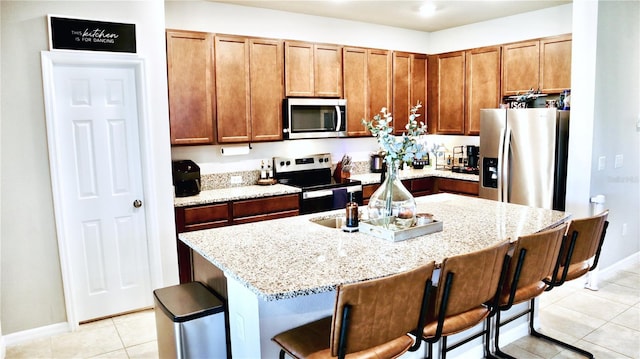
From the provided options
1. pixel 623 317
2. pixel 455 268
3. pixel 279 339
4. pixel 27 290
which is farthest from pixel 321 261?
pixel 623 317

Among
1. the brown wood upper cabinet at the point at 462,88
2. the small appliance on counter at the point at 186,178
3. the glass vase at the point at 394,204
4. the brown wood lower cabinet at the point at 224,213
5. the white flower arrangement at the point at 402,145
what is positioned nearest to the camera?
the white flower arrangement at the point at 402,145

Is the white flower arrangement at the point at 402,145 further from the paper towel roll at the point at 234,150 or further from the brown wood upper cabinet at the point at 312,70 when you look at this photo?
the paper towel roll at the point at 234,150

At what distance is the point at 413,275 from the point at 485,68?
4110mm

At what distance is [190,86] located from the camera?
4137 millimetres

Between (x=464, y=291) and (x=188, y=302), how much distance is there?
4.47 feet

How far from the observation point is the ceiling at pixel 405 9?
4.62 m

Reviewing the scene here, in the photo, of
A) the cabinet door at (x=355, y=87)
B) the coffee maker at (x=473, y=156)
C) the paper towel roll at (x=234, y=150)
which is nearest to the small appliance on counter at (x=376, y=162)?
the cabinet door at (x=355, y=87)

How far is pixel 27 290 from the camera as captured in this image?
11.1 feet

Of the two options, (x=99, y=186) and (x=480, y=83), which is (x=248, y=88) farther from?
(x=480, y=83)

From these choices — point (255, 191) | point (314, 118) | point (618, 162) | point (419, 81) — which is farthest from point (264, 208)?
point (618, 162)

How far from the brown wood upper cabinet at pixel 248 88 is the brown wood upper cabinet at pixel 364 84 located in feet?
2.86

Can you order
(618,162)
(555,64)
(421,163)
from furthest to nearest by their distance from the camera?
1. (421,163)
2. (555,64)
3. (618,162)

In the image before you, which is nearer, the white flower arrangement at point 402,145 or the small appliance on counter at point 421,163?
the white flower arrangement at point 402,145

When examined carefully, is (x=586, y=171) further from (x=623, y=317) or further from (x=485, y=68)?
(x=485, y=68)
